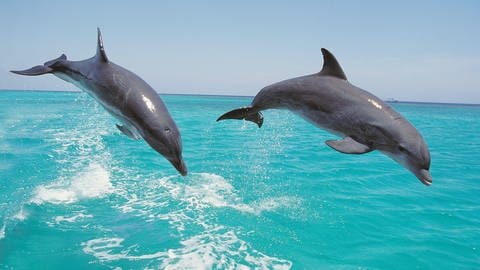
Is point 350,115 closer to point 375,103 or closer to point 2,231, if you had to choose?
point 375,103

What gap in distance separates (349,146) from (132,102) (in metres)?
2.63

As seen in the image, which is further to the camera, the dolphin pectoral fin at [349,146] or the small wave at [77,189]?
the small wave at [77,189]

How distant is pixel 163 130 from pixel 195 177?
41.6 feet

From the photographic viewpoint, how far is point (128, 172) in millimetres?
17453

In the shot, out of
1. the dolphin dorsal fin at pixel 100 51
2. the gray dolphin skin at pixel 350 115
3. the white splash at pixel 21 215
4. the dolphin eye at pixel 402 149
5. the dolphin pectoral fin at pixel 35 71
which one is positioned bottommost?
the white splash at pixel 21 215

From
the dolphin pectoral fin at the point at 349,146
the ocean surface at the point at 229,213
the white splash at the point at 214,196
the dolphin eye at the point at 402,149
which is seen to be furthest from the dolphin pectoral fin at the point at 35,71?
the white splash at the point at 214,196

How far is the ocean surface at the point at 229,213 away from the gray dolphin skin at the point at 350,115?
13.7 feet

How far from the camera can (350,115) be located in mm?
4297

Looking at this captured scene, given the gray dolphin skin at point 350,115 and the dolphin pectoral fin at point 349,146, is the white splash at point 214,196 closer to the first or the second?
the gray dolphin skin at point 350,115

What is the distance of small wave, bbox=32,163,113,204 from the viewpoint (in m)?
12.9

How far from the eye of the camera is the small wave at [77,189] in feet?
42.5

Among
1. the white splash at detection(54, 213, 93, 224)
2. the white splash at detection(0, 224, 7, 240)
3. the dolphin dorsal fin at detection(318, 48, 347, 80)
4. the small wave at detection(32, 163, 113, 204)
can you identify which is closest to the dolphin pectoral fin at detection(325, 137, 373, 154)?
the dolphin dorsal fin at detection(318, 48, 347, 80)

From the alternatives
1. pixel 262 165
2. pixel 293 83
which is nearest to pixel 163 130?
pixel 293 83

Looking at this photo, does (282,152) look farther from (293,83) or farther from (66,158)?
(293,83)
